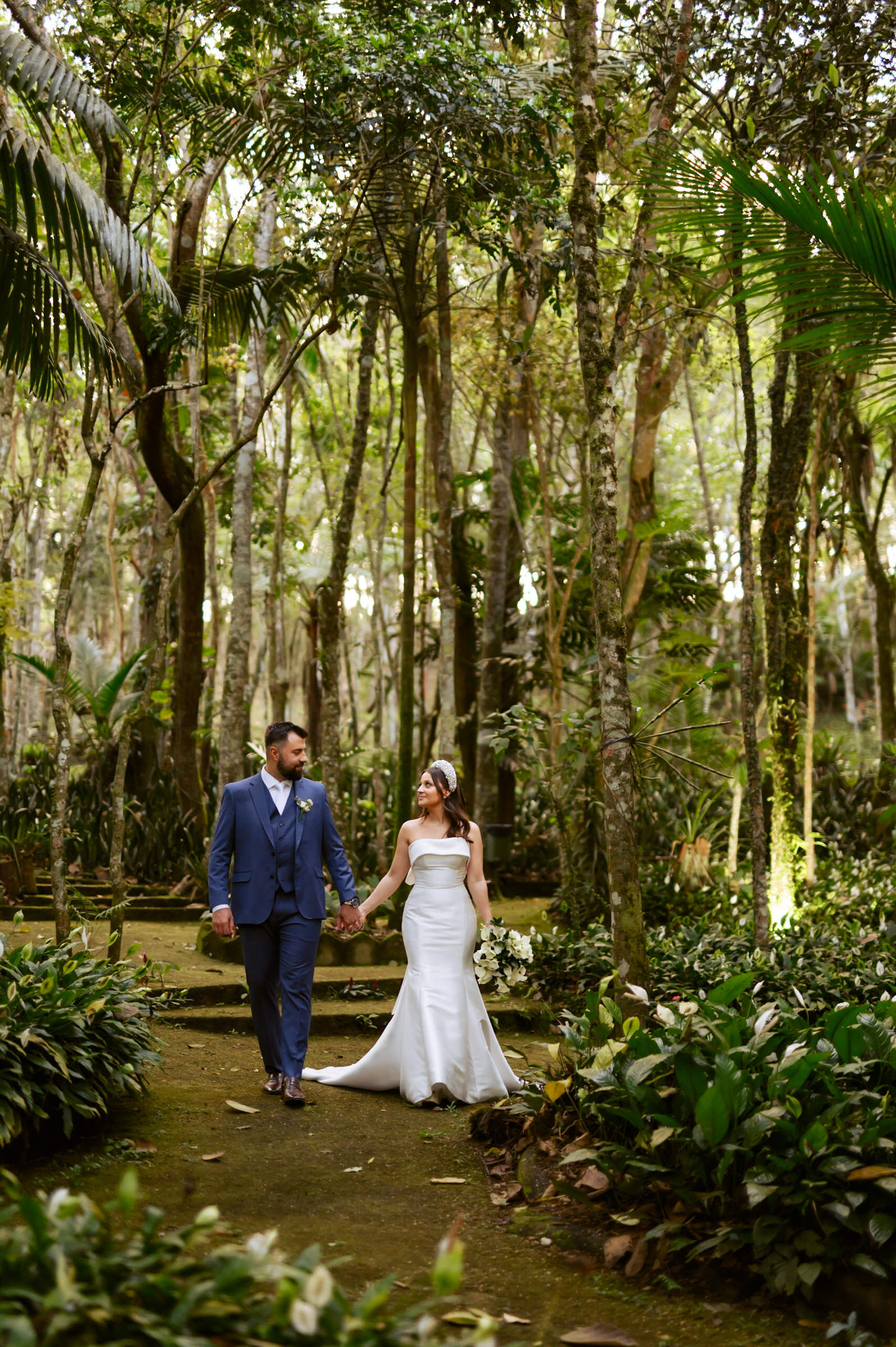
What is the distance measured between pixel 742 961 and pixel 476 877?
5.80 feet

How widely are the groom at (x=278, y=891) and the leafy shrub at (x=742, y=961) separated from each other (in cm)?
173

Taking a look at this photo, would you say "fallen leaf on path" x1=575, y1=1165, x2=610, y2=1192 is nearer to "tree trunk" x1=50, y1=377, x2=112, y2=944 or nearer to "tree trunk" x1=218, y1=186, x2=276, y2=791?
"tree trunk" x1=50, y1=377, x2=112, y2=944

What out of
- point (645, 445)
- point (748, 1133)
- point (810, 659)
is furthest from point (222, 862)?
point (645, 445)

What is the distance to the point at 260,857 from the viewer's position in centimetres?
555

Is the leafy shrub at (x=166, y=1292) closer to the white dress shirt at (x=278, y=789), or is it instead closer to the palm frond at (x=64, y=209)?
the white dress shirt at (x=278, y=789)

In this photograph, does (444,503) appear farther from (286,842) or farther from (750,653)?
(286,842)

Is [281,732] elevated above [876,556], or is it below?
below

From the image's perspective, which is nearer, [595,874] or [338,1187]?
[338,1187]

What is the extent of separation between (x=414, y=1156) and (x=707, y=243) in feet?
13.1

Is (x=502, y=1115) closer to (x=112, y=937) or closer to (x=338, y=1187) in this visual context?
(x=338, y=1187)

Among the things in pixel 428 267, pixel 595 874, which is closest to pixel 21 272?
pixel 428 267

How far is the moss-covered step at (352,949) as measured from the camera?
8.43 m

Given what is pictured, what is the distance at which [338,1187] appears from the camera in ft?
13.7

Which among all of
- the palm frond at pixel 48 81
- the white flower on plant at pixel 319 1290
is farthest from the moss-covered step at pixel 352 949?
the white flower on plant at pixel 319 1290
